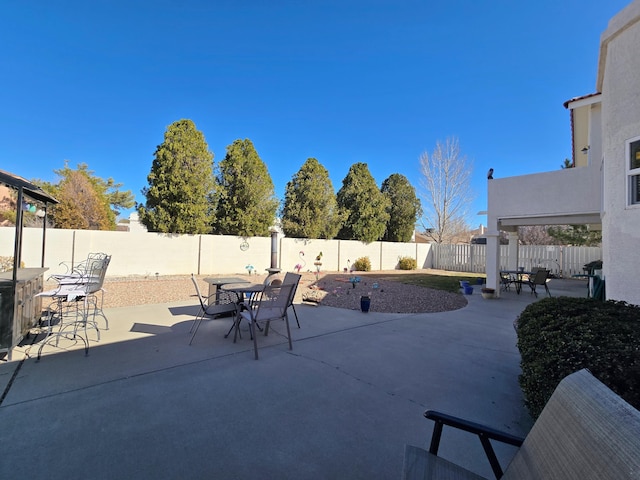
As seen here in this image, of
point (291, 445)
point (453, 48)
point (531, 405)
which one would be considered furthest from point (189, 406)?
point (453, 48)

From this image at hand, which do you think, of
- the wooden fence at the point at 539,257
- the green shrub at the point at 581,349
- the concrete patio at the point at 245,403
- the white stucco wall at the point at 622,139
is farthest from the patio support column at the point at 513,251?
the green shrub at the point at 581,349

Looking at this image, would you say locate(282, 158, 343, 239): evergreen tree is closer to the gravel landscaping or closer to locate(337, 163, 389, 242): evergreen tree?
locate(337, 163, 389, 242): evergreen tree

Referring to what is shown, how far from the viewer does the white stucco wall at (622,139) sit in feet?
15.1

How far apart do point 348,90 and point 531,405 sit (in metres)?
13.0

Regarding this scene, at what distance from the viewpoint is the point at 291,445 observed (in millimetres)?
2273

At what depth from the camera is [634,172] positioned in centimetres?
465

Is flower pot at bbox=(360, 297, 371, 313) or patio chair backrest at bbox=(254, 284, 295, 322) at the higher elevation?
patio chair backrest at bbox=(254, 284, 295, 322)

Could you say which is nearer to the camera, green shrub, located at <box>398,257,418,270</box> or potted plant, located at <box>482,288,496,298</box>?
potted plant, located at <box>482,288,496,298</box>

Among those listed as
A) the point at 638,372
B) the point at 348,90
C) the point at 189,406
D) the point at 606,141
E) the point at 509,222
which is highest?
the point at 348,90

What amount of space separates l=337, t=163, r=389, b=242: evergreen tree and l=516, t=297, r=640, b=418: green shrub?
55.2 feet

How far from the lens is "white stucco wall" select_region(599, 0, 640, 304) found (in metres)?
4.60

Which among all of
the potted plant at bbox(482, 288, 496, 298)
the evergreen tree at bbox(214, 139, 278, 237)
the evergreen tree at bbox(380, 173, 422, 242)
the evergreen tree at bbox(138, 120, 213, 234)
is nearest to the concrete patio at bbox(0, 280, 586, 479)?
the potted plant at bbox(482, 288, 496, 298)

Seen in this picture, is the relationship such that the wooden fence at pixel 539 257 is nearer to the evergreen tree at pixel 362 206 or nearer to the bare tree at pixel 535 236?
the evergreen tree at pixel 362 206

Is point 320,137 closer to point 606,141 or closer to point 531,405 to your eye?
point 606,141
